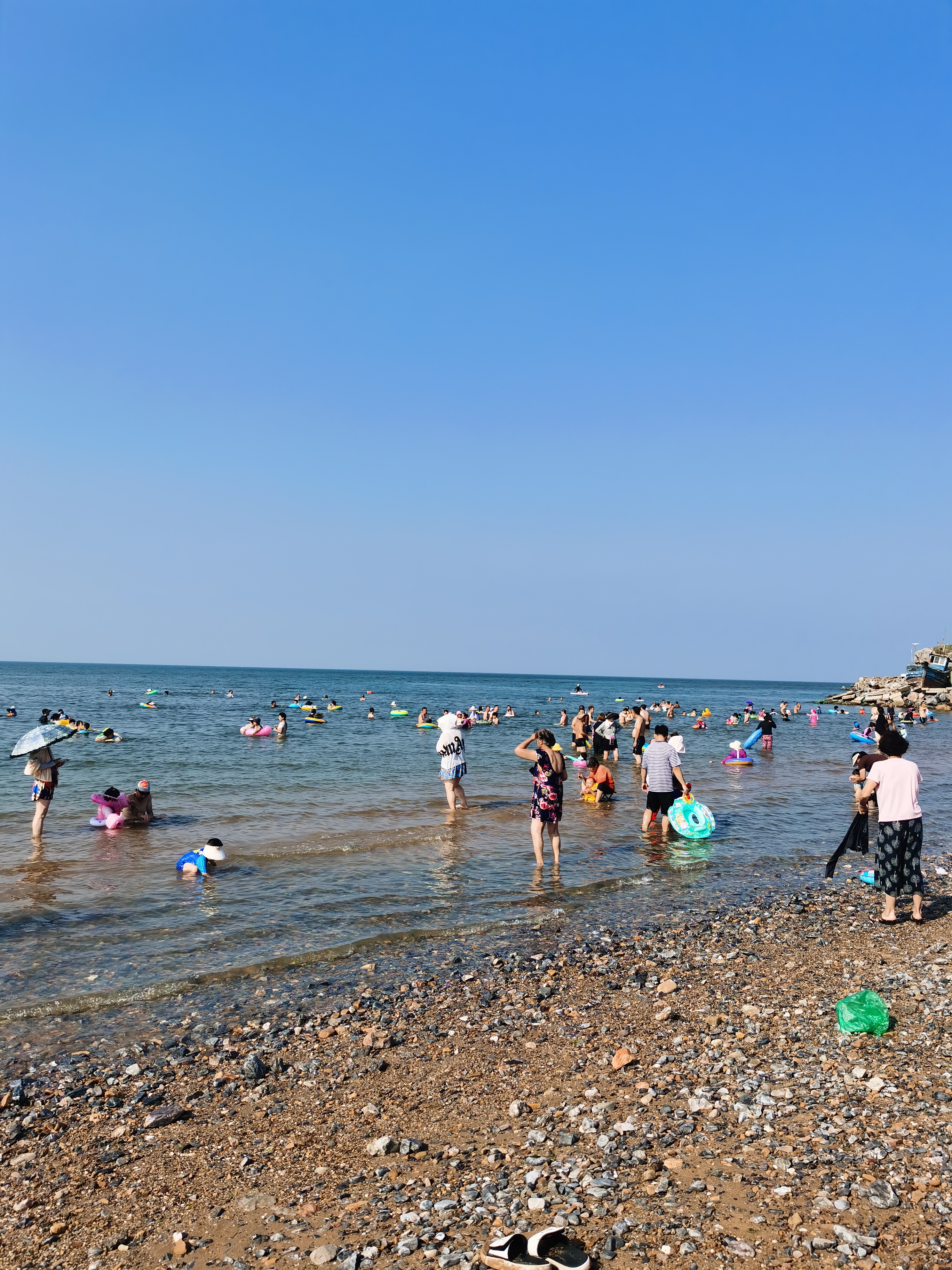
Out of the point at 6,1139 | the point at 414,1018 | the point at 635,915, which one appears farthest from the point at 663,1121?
the point at 635,915

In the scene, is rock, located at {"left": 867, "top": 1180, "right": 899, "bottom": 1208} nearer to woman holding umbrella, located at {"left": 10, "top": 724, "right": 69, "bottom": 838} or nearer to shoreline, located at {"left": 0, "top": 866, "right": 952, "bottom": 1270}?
shoreline, located at {"left": 0, "top": 866, "right": 952, "bottom": 1270}

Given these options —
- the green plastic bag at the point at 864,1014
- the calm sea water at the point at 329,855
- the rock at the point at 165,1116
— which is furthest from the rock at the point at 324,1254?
the calm sea water at the point at 329,855

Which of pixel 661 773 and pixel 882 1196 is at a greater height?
pixel 661 773

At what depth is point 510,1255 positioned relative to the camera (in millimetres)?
3822

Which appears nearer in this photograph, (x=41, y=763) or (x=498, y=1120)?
(x=498, y=1120)

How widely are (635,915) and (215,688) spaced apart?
100767 millimetres

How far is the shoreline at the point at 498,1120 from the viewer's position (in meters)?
4.16

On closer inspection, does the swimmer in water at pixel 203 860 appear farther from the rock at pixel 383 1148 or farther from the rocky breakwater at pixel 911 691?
the rocky breakwater at pixel 911 691

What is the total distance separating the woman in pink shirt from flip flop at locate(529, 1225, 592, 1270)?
720cm

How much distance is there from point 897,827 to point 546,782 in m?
5.12

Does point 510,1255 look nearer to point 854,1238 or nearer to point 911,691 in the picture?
point 854,1238

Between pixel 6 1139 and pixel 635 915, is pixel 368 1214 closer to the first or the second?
pixel 6 1139

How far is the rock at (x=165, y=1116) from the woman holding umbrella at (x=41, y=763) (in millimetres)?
9464

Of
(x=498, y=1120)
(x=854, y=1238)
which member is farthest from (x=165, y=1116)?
(x=854, y=1238)
